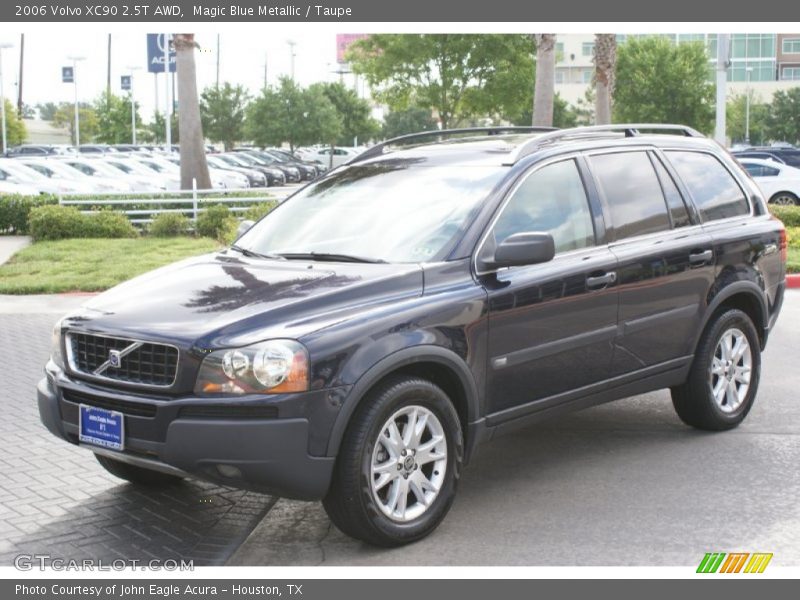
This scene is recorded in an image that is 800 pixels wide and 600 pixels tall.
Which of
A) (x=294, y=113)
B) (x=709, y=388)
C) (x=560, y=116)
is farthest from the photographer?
(x=560, y=116)

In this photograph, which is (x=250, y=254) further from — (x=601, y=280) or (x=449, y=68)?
(x=449, y=68)

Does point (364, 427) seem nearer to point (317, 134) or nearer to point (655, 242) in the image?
point (655, 242)

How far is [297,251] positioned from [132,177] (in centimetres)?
3385

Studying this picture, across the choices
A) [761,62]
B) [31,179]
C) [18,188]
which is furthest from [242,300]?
[761,62]

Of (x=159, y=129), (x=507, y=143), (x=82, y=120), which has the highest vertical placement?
(x=82, y=120)

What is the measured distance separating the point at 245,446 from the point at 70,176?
Answer: 3304 centimetres

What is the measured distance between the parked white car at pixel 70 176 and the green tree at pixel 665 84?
33747 mm

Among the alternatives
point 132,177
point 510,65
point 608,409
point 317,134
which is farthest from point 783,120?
point 608,409

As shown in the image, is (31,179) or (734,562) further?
(31,179)

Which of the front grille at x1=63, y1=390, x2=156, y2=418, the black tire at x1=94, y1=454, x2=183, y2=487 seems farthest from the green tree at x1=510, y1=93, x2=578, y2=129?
the front grille at x1=63, y1=390, x2=156, y2=418

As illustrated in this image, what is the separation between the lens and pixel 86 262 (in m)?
16.3

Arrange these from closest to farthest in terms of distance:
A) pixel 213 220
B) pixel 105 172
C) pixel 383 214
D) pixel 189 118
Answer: pixel 383 214
pixel 213 220
pixel 189 118
pixel 105 172

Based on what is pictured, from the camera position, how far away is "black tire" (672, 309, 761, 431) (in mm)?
6832

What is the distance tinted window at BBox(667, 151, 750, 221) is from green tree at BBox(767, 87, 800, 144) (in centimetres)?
7718
